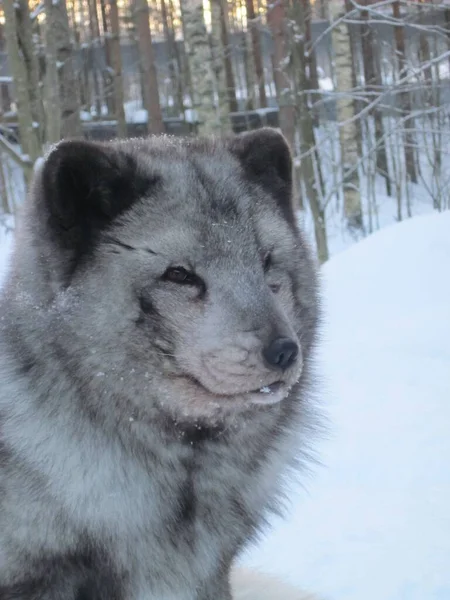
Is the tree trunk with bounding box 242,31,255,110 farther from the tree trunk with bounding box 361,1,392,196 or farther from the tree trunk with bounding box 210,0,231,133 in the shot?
the tree trunk with bounding box 210,0,231,133

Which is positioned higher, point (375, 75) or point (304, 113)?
point (375, 75)

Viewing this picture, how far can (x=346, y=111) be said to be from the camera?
1634cm

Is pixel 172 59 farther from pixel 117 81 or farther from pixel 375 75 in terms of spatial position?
pixel 117 81

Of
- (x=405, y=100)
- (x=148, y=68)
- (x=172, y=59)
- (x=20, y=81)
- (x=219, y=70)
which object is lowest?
(x=405, y=100)

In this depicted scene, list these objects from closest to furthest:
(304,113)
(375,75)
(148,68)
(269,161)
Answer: (269,161), (304,113), (148,68), (375,75)

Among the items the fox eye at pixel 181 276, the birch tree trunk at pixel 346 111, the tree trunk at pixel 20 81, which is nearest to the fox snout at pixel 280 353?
the fox eye at pixel 181 276

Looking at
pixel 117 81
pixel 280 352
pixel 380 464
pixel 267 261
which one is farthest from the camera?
pixel 117 81

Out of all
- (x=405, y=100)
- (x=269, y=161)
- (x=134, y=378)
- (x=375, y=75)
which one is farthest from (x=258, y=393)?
(x=405, y=100)

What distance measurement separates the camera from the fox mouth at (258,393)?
87.4 inches

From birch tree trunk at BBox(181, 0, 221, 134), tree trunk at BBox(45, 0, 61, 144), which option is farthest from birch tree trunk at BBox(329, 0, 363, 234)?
tree trunk at BBox(45, 0, 61, 144)

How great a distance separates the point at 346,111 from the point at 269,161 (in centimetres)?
1415

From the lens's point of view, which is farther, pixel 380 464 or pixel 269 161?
pixel 380 464

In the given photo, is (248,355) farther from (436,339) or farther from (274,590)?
(436,339)

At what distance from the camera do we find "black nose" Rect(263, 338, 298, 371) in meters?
2.15
